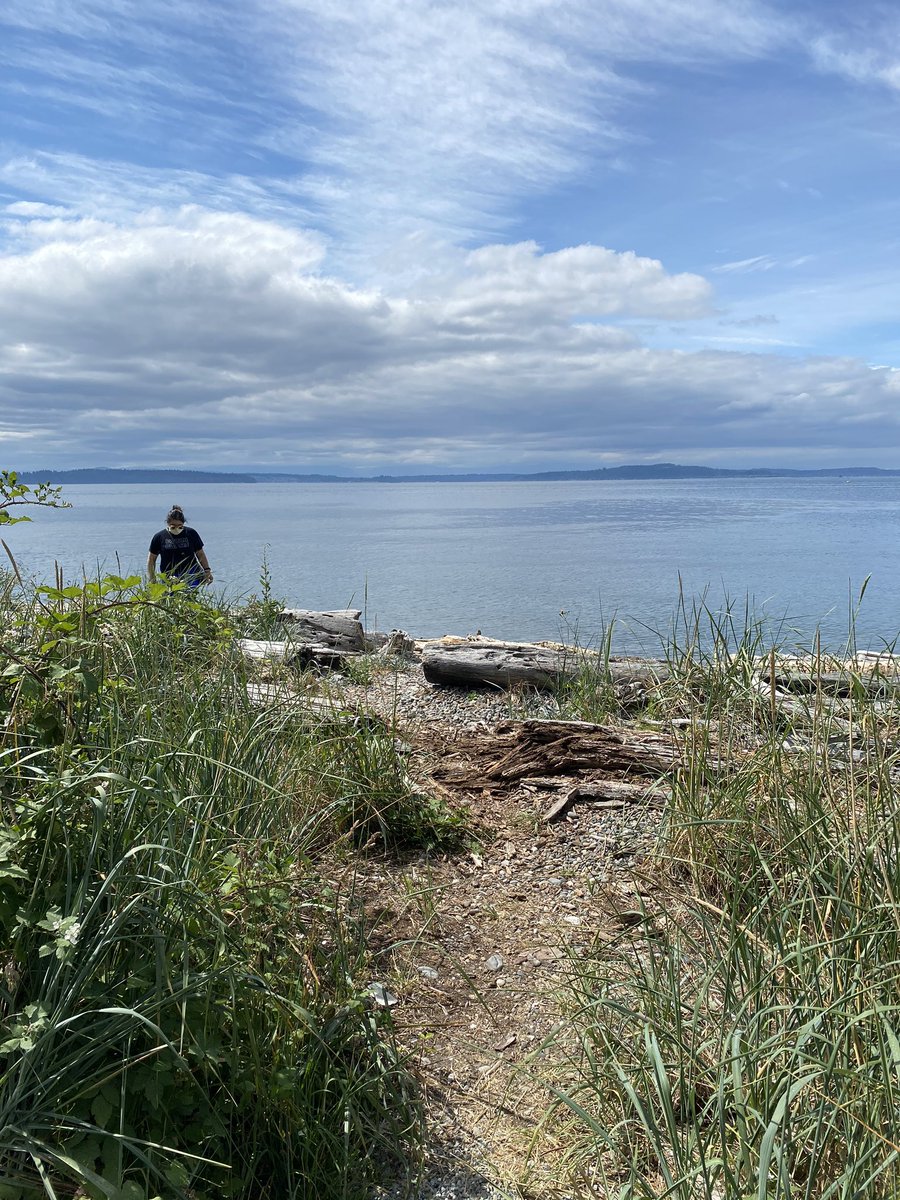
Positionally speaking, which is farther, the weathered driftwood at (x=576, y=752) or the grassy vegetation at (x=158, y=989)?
the weathered driftwood at (x=576, y=752)

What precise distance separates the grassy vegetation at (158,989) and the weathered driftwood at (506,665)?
551 cm

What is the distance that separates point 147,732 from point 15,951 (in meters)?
1.09

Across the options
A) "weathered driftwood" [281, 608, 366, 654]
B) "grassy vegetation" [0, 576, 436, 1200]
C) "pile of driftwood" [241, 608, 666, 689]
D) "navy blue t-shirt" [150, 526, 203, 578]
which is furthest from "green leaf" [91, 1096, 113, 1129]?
"navy blue t-shirt" [150, 526, 203, 578]

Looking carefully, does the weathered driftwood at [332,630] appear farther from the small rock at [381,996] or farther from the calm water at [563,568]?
the small rock at [381,996]

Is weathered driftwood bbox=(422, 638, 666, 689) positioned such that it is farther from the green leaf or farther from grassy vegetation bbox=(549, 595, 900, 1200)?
the green leaf

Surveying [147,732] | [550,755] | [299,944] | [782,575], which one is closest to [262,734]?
[147,732]

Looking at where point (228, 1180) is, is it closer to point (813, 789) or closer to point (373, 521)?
point (813, 789)

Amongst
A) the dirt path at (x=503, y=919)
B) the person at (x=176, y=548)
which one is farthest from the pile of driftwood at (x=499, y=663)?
the person at (x=176, y=548)

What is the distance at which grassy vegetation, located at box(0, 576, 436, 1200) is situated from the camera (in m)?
2.16

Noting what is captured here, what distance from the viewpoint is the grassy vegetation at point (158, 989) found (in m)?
2.16

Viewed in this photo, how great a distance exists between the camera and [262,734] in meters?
3.79

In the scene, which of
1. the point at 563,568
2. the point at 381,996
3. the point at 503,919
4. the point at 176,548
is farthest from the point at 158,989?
the point at 563,568

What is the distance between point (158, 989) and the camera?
2.23 metres

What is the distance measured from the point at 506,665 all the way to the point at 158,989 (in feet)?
22.5
